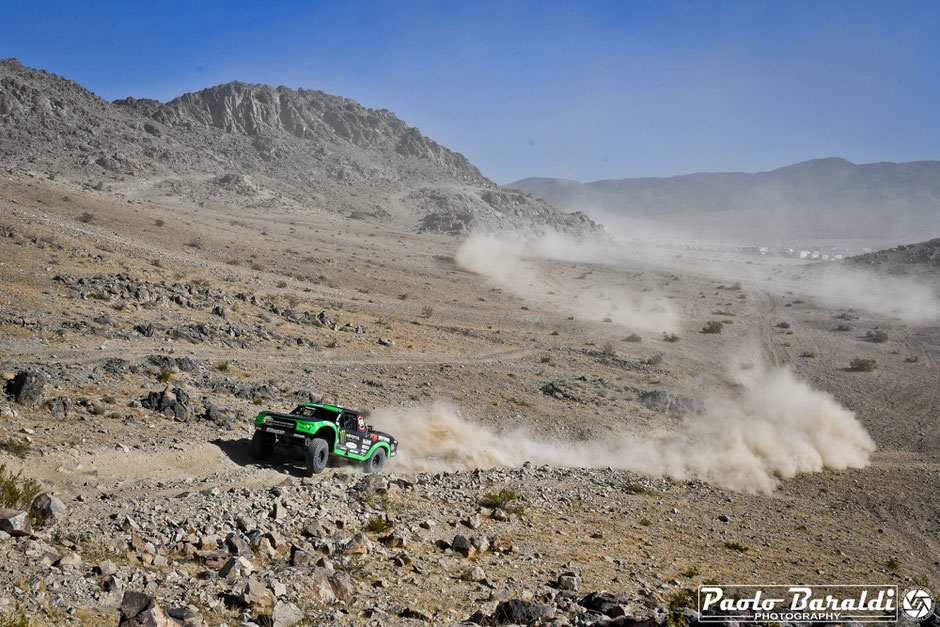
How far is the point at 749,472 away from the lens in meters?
18.1

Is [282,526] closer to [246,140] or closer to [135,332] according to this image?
[135,332]

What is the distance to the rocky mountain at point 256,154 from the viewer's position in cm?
8169

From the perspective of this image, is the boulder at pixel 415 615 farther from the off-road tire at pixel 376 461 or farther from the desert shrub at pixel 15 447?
the desert shrub at pixel 15 447

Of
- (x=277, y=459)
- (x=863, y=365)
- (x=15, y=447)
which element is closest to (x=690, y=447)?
(x=277, y=459)

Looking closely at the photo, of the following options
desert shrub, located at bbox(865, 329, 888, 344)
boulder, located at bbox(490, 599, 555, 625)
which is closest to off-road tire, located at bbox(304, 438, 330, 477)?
boulder, located at bbox(490, 599, 555, 625)

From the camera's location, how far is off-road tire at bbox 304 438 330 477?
12086mm

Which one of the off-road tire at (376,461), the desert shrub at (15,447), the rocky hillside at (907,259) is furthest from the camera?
the rocky hillside at (907,259)

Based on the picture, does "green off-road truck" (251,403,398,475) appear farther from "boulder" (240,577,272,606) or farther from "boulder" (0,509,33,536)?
"boulder" (0,509,33,536)

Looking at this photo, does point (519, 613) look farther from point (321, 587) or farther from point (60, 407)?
point (60, 407)

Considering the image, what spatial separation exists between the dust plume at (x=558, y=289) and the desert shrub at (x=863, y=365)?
12511mm

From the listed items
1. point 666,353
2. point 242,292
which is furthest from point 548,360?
point 242,292

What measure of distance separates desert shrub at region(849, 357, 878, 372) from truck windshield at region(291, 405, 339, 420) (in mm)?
33839

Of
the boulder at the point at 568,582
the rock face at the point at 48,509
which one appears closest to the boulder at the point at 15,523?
the rock face at the point at 48,509

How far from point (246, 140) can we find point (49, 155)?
141 ft
